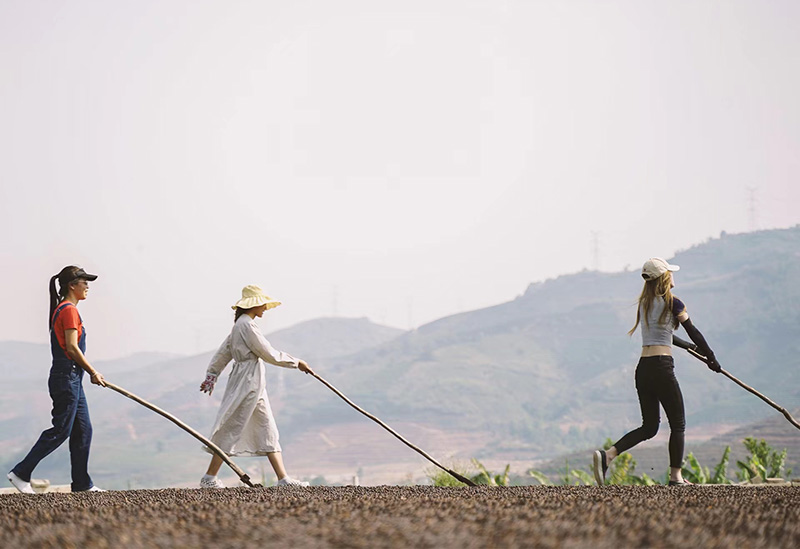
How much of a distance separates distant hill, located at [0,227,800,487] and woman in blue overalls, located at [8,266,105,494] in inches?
4553

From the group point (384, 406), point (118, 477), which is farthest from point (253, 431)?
point (384, 406)

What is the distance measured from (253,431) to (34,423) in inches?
5692

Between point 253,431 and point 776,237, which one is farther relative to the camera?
point 776,237

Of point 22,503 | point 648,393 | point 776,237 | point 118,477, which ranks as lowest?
point 118,477

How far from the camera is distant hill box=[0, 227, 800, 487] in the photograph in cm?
13425

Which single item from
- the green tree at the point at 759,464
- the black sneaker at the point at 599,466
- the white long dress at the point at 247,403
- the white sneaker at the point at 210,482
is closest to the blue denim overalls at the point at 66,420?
the white sneaker at the point at 210,482

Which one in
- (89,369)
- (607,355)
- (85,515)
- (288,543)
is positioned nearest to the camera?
(288,543)

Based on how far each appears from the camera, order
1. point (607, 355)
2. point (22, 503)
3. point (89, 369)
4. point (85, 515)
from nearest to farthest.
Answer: point (85, 515)
point (22, 503)
point (89, 369)
point (607, 355)

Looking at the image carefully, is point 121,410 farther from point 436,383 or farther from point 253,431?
point 253,431

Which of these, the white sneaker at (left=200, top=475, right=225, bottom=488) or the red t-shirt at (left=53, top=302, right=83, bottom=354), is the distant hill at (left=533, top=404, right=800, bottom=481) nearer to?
the white sneaker at (left=200, top=475, right=225, bottom=488)

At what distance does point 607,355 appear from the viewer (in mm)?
157375

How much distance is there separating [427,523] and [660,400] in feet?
15.4

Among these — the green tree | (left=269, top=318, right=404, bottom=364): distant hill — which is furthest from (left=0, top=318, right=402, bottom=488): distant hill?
the green tree

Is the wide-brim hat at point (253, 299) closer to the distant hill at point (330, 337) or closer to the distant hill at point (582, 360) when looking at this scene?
the distant hill at point (582, 360)
